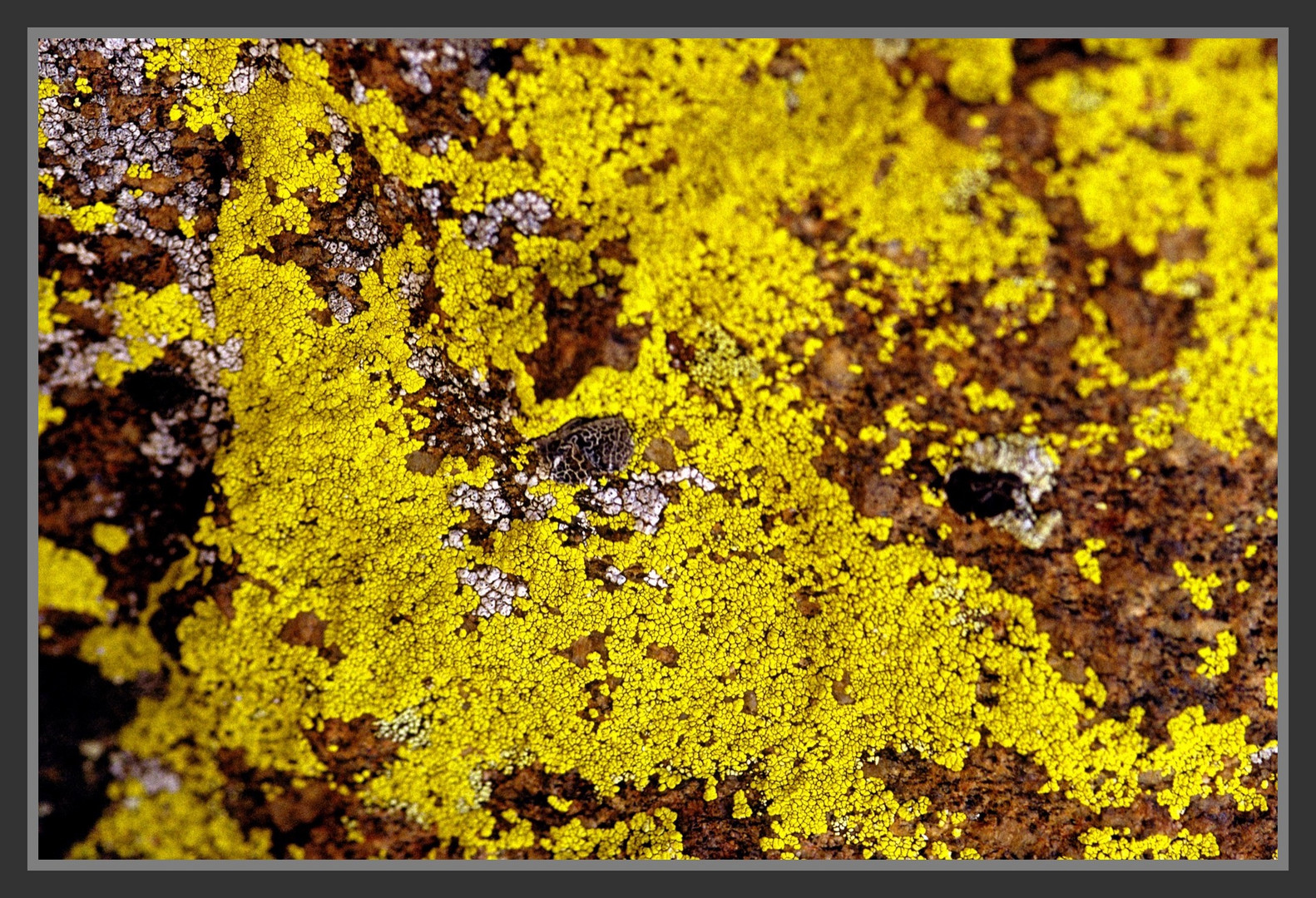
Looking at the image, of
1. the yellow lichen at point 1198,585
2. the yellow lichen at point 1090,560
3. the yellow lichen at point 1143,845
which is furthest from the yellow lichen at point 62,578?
the yellow lichen at point 1198,585

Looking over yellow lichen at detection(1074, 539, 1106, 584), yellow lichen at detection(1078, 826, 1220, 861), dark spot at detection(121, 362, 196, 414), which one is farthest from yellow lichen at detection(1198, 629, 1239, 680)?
dark spot at detection(121, 362, 196, 414)

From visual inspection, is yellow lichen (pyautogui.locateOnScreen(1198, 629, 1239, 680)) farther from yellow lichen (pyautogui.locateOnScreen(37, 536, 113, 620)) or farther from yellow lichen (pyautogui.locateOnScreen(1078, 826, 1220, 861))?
yellow lichen (pyautogui.locateOnScreen(37, 536, 113, 620))

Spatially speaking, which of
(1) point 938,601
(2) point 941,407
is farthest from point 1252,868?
(2) point 941,407

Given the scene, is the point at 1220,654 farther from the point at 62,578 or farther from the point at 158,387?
the point at 62,578

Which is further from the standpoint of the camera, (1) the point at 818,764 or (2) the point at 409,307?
(1) the point at 818,764

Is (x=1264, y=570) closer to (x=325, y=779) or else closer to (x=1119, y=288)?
(x=1119, y=288)

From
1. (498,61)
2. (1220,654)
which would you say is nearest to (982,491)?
(1220,654)

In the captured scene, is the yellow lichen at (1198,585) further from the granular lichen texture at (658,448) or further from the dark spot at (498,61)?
the dark spot at (498,61)

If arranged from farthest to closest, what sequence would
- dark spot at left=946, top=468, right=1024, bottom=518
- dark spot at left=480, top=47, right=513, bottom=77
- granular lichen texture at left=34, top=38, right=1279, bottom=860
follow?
dark spot at left=946, top=468, right=1024, bottom=518
dark spot at left=480, top=47, right=513, bottom=77
granular lichen texture at left=34, top=38, right=1279, bottom=860

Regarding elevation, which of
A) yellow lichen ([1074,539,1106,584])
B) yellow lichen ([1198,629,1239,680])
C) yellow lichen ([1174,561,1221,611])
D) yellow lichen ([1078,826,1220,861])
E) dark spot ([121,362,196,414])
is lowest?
yellow lichen ([1078,826,1220,861])
